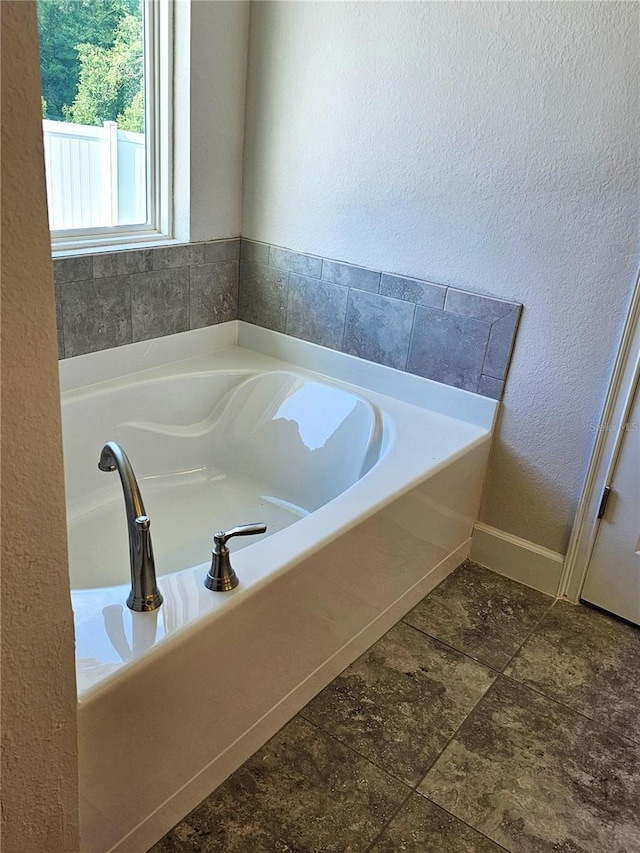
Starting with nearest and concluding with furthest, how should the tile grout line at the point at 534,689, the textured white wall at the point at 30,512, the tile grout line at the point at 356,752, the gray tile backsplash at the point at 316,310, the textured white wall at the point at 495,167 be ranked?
1. the textured white wall at the point at 30,512
2. the tile grout line at the point at 356,752
3. the tile grout line at the point at 534,689
4. the textured white wall at the point at 495,167
5. the gray tile backsplash at the point at 316,310

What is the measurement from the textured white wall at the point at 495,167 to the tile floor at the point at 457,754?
1.49ft

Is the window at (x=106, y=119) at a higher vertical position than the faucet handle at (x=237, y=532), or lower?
higher

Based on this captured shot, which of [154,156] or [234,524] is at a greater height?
[154,156]

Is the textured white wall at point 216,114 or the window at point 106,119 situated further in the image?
the textured white wall at point 216,114

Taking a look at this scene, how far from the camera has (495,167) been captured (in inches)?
83.0

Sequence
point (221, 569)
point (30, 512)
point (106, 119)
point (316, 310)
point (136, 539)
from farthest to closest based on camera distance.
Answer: point (316, 310), point (106, 119), point (221, 569), point (136, 539), point (30, 512)

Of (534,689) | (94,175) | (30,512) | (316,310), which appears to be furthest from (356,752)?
(94,175)

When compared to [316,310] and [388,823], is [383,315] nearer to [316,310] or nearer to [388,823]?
[316,310]

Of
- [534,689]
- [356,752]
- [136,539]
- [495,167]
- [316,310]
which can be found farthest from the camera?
[316,310]

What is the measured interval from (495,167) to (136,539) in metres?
1.52

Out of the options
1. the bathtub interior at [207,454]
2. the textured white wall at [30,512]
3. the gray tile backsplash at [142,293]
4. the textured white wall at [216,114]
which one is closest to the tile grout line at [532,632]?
the bathtub interior at [207,454]

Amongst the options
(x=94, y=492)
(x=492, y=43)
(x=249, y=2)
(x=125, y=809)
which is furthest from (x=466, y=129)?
(x=125, y=809)

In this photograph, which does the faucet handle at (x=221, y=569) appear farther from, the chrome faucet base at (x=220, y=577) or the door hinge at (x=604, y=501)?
the door hinge at (x=604, y=501)

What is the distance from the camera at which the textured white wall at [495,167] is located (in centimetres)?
193
